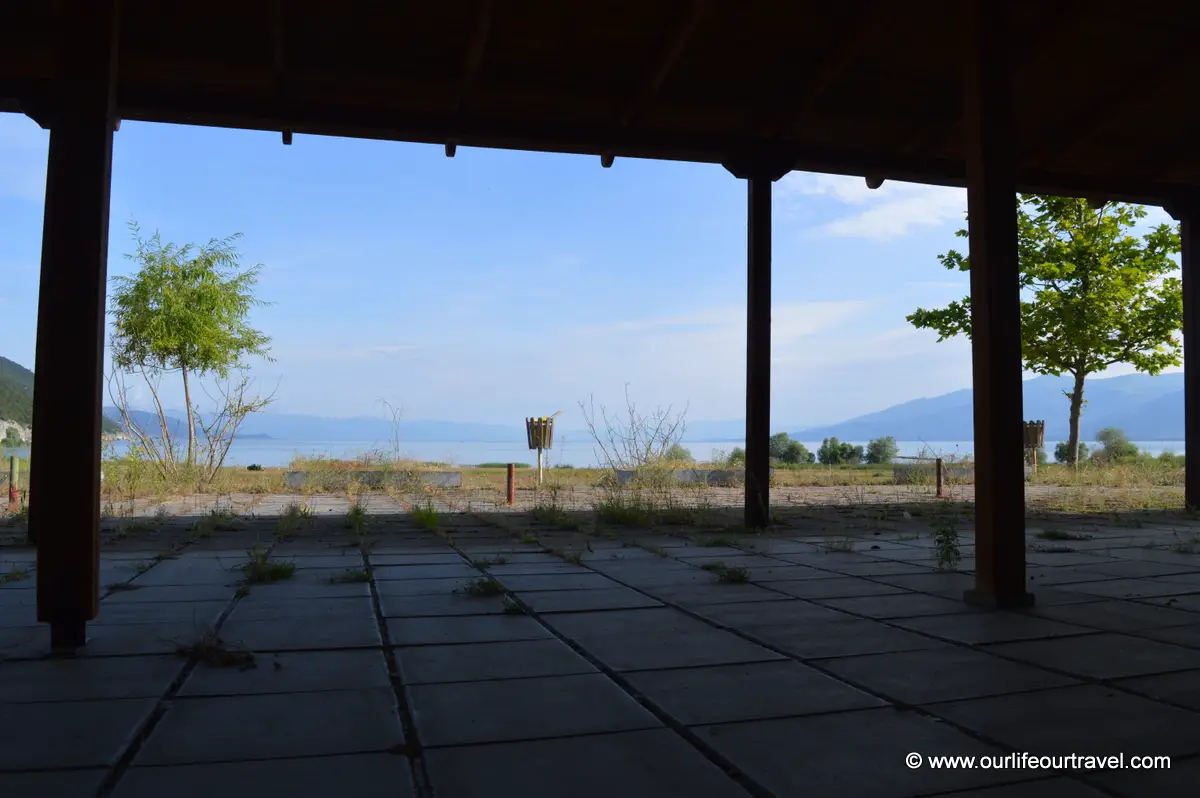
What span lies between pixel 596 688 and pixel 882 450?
22602 millimetres

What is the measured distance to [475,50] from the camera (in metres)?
4.65

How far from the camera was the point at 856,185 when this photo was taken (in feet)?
21.2

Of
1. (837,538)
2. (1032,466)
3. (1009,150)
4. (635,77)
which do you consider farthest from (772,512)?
(1032,466)

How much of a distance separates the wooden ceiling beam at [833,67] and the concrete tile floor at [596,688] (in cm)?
314

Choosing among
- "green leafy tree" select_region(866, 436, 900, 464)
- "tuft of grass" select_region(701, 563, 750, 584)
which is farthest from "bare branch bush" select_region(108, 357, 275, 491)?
"green leafy tree" select_region(866, 436, 900, 464)

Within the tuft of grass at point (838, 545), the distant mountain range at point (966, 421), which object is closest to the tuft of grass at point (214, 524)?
the tuft of grass at point (838, 545)

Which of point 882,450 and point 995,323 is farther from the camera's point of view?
point 882,450

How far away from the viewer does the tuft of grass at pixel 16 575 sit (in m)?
3.78

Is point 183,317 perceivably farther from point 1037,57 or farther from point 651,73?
point 1037,57

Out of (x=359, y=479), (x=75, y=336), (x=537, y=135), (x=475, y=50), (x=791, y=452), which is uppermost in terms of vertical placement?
(x=475, y=50)

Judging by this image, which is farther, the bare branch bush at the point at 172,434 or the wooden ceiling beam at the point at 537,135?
the bare branch bush at the point at 172,434

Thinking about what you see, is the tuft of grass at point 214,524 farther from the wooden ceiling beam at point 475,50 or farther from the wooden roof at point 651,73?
the wooden ceiling beam at point 475,50

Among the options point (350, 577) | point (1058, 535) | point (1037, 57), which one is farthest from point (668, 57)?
point (1058, 535)

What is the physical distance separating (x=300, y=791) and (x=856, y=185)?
6.10 m
